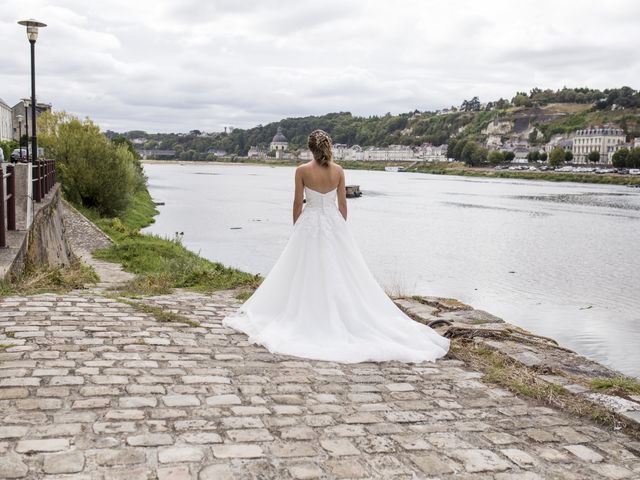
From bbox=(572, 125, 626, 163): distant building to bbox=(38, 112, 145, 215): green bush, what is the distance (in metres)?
149

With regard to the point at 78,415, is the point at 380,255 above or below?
below

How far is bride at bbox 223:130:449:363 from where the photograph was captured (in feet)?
20.6

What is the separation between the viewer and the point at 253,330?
677 centimetres

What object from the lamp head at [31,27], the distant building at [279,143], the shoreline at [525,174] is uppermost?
the distant building at [279,143]

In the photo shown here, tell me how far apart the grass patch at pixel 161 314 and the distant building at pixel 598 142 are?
164810 millimetres

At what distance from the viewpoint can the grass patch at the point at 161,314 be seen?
7203 millimetres

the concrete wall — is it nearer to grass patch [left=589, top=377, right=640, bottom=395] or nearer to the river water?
the river water

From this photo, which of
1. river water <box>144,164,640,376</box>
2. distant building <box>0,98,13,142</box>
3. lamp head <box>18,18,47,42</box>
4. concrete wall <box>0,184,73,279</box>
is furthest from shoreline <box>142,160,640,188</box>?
concrete wall <box>0,184,73,279</box>

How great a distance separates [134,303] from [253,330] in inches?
82.5

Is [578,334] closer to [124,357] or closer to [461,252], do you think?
[124,357]

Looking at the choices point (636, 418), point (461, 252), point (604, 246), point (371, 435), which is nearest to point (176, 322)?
point (371, 435)

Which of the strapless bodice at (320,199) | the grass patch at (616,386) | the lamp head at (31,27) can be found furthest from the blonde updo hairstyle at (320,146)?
the lamp head at (31,27)

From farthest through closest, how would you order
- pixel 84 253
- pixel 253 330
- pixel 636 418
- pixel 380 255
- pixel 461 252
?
pixel 461 252, pixel 380 255, pixel 84 253, pixel 253 330, pixel 636 418

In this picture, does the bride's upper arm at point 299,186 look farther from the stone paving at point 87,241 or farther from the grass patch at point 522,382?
the stone paving at point 87,241
